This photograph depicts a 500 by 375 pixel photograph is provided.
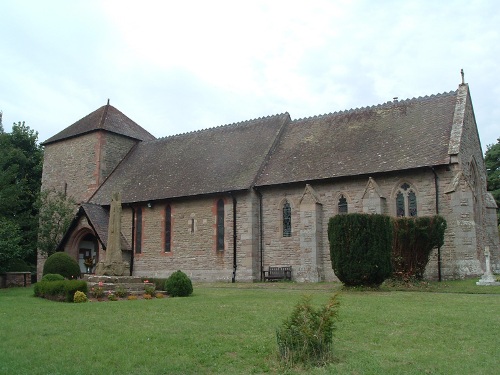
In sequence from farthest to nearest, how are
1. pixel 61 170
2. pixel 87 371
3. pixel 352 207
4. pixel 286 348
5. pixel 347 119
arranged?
pixel 61 170 < pixel 347 119 < pixel 352 207 < pixel 286 348 < pixel 87 371

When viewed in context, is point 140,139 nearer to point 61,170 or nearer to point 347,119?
point 61,170

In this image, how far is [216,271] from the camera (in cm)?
2830

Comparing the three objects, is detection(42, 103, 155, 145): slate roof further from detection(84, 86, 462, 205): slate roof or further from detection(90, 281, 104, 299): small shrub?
detection(90, 281, 104, 299): small shrub

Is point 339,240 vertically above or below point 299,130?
below

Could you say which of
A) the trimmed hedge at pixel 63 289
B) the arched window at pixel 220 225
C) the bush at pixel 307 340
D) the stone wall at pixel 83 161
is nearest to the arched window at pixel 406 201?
the arched window at pixel 220 225

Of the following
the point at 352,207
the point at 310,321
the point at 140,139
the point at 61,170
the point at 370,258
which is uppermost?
the point at 140,139

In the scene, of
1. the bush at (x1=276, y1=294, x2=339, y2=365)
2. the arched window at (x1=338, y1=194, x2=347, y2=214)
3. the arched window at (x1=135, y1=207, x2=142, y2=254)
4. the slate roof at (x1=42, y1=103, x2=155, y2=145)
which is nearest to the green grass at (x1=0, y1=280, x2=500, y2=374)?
the bush at (x1=276, y1=294, x2=339, y2=365)

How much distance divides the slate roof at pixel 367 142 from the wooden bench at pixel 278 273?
4.44 meters

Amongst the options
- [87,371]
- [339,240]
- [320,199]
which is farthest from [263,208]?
[87,371]

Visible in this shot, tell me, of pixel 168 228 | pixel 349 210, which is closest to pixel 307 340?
pixel 349 210

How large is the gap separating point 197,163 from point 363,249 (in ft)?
52.4

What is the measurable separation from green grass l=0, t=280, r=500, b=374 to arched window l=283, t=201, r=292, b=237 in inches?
482

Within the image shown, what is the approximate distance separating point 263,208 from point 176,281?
9.73m

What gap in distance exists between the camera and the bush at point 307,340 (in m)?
8.26
